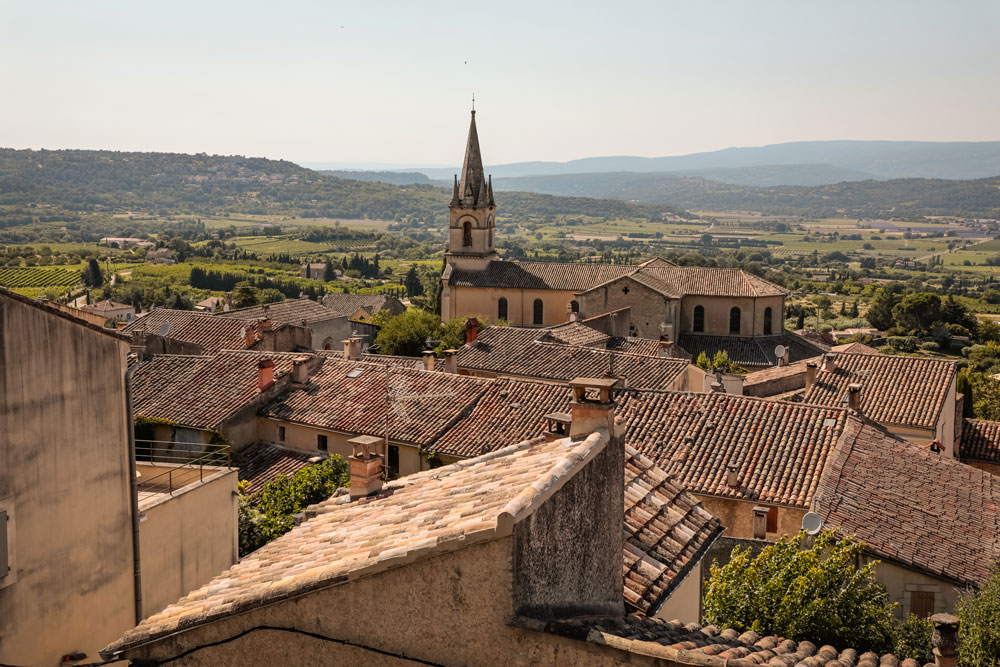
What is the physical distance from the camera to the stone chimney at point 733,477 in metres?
19.5

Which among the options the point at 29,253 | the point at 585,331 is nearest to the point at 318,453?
the point at 585,331

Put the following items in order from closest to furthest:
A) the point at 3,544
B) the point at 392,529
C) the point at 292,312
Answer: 1. the point at 392,529
2. the point at 3,544
3. the point at 292,312

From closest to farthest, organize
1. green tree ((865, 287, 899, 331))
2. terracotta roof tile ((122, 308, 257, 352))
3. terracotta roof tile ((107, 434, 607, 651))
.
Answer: terracotta roof tile ((107, 434, 607, 651))
terracotta roof tile ((122, 308, 257, 352))
green tree ((865, 287, 899, 331))

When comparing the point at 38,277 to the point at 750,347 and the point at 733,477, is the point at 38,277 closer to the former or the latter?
the point at 750,347

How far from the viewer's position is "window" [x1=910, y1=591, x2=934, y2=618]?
15781mm

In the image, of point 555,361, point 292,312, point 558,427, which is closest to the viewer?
point 558,427

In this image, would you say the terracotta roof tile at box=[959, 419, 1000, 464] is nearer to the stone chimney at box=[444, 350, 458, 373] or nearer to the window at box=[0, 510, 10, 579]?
the stone chimney at box=[444, 350, 458, 373]

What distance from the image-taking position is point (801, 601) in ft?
33.8

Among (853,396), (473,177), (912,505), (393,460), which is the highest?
(473,177)

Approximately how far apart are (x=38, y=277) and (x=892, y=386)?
10342 centimetres

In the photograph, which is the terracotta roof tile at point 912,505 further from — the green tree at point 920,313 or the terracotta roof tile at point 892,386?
the green tree at point 920,313

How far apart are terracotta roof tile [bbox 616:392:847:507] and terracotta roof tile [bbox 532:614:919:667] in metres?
11.4

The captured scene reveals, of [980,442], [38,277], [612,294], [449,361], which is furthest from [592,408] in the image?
[38,277]

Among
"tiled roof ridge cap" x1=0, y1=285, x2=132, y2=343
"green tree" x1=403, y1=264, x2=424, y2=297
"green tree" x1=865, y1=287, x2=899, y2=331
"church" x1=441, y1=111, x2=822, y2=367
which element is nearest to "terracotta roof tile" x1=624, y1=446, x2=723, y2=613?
"tiled roof ridge cap" x1=0, y1=285, x2=132, y2=343
